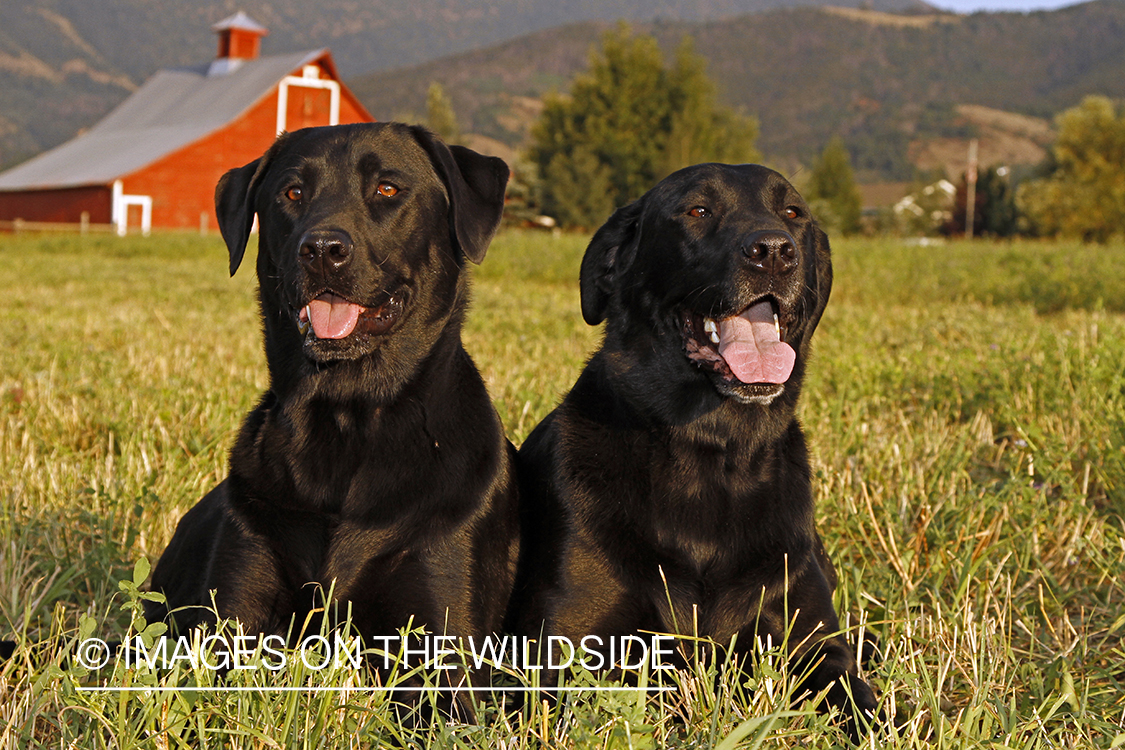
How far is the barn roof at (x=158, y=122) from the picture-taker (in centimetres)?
4391

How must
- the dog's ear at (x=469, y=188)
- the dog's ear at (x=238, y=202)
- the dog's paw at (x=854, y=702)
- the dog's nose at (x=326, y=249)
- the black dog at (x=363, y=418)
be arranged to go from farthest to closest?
the dog's ear at (x=238, y=202), the dog's ear at (x=469, y=188), the dog's nose at (x=326, y=249), the black dog at (x=363, y=418), the dog's paw at (x=854, y=702)

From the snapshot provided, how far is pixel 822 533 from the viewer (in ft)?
12.2

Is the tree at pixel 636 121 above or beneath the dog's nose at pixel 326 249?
above

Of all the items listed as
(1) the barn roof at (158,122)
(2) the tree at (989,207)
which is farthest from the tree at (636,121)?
(2) the tree at (989,207)

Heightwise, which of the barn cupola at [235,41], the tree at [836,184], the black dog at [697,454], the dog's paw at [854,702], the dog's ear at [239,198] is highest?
the barn cupola at [235,41]

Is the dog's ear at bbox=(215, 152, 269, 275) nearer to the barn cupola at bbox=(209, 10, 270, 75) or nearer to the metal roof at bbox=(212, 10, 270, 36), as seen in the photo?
the barn cupola at bbox=(209, 10, 270, 75)

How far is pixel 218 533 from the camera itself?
8.85ft

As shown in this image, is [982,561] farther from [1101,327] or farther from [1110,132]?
[1110,132]

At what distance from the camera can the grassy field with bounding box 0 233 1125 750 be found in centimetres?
204

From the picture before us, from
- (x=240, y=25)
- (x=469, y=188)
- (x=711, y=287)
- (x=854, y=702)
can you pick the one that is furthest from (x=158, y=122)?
(x=854, y=702)

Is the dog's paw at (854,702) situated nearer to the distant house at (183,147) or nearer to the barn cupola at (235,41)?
the distant house at (183,147)

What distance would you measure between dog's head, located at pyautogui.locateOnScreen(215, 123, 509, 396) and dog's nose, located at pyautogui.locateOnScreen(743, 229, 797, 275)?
0.83 metres

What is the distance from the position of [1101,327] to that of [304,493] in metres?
7.07

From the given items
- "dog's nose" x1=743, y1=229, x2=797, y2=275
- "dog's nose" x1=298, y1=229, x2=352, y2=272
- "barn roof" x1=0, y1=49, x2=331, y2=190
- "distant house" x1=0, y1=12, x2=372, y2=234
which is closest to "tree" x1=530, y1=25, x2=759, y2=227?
"distant house" x1=0, y1=12, x2=372, y2=234
